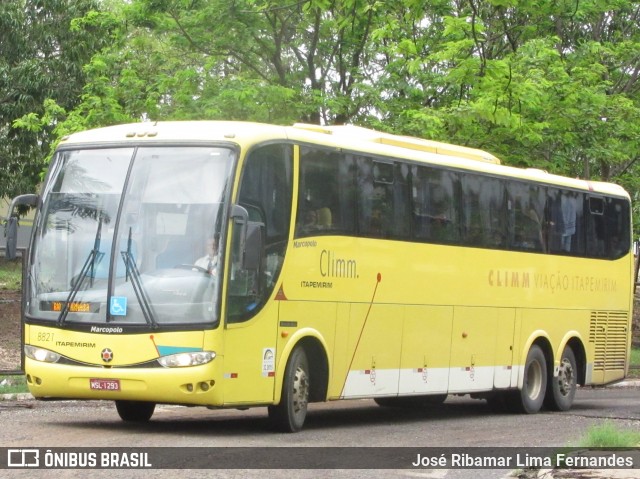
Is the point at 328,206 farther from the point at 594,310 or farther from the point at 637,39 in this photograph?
the point at 637,39

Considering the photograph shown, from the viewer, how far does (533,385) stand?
19406 mm

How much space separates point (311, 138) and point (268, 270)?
1866mm

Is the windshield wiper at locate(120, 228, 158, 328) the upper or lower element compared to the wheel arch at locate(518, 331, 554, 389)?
upper

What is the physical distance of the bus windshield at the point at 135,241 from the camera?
42.2 feet

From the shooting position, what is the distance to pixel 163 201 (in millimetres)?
13227

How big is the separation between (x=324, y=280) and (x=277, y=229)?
109 centimetres

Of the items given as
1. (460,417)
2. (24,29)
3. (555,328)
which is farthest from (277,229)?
(24,29)

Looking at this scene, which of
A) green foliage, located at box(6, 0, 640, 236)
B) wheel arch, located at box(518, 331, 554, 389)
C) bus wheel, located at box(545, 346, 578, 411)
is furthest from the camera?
green foliage, located at box(6, 0, 640, 236)

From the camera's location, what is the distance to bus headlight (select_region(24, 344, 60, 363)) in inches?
521

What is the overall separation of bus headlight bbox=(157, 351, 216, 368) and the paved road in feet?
2.34

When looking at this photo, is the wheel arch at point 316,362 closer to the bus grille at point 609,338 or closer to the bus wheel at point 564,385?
the bus wheel at point 564,385

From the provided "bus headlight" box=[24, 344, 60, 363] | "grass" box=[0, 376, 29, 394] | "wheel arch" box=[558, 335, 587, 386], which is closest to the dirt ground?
"grass" box=[0, 376, 29, 394]

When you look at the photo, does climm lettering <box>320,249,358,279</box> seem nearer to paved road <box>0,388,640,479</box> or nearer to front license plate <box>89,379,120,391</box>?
paved road <box>0,388,640,479</box>

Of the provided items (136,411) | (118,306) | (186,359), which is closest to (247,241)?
(186,359)
